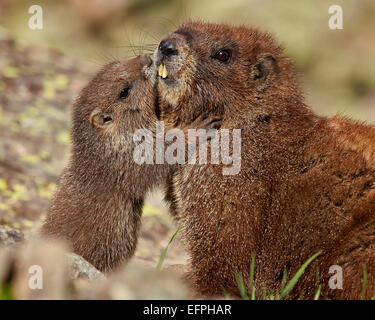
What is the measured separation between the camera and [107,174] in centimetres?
750

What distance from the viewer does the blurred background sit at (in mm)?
10727

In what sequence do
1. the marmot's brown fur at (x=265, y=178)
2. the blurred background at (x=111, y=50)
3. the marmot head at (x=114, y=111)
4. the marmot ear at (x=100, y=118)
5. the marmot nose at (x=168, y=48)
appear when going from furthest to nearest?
the blurred background at (x=111, y=50), the marmot ear at (x=100, y=118), the marmot head at (x=114, y=111), the marmot nose at (x=168, y=48), the marmot's brown fur at (x=265, y=178)

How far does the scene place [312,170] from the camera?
5918 millimetres

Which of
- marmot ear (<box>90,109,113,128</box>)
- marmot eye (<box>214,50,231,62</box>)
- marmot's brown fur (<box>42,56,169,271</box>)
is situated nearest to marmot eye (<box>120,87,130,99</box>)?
marmot's brown fur (<box>42,56,169,271</box>)

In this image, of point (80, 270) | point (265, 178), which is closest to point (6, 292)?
point (80, 270)

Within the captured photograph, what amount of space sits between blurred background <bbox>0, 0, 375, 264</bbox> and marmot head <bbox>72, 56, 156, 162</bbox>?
2419mm

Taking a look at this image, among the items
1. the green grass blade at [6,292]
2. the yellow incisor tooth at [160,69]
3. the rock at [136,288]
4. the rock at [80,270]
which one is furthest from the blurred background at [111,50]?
the green grass blade at [6,292]

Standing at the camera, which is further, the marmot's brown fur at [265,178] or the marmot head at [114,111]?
the marmot head at [114,111]

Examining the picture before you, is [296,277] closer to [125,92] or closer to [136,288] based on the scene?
[136,288]

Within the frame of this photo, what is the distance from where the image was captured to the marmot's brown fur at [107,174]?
727 centimetres

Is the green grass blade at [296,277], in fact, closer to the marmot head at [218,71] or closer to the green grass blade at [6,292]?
the marmot head at [218,71]

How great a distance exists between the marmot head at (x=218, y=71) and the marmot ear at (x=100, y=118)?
128cm

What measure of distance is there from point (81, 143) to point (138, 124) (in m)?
0.80

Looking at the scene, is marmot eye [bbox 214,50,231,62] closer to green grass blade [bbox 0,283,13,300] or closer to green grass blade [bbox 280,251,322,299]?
green grass blade [bbox 280,251,322,299]
